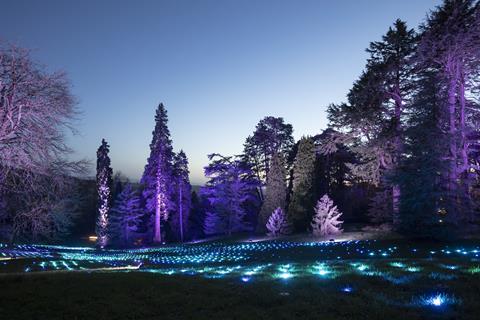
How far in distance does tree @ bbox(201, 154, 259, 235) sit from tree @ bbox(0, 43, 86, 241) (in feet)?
118

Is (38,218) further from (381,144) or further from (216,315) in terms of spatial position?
(381,144)

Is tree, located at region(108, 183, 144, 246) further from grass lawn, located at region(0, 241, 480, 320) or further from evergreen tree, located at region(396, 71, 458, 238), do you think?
grass lawn, located at region(0, 241, 480, 320)

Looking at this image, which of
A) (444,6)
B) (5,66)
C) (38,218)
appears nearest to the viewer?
(5,66)

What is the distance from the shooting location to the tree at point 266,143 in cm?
5878

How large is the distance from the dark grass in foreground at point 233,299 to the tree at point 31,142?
18.3ft

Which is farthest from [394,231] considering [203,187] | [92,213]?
[92,213]

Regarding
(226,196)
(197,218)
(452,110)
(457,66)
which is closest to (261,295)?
(452,110)

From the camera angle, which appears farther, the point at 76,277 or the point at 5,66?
the point at 5,66

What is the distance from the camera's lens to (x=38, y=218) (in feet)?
51.1

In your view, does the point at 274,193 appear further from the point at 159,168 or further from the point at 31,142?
the point at 31,142

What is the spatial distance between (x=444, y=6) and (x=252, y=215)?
127ft

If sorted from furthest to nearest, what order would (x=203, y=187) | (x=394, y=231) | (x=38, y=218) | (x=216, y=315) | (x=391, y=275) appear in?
1. (x=203, y=187)
2. (x=394, y=231)
3. (x=38, y=218)
4. (x=391, y=275)
5. (x=216, y=315)

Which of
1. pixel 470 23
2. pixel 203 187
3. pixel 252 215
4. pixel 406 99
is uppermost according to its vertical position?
pixel 470 23

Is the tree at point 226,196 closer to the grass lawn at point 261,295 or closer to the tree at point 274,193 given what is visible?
the tree at point 274,193
